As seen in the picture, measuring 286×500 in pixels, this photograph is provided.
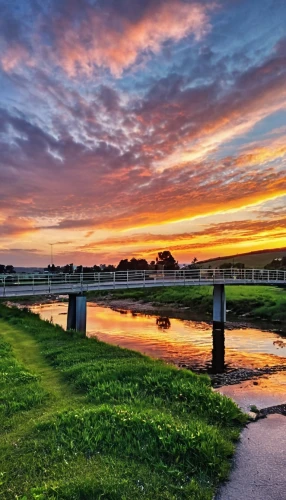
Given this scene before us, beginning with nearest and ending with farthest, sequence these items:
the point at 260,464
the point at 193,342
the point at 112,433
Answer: the point at 260,464
the point at 112,433
the point at 193,342

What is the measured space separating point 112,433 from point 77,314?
995 inches

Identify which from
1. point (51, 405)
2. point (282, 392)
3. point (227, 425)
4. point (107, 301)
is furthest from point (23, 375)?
point (107, 301)

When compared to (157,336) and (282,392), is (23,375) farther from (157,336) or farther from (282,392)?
(157,336)

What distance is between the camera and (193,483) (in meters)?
7.84

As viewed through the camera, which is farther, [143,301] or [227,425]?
[143,301]

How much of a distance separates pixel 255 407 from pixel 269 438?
285 cm

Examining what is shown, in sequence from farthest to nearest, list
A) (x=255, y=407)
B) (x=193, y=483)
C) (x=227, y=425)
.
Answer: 1. (x=255, y=407)
2. (x=227, y=425)
3. (x=193, y=483)

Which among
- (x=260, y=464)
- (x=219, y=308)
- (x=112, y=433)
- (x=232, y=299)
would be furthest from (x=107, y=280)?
(x=260, y=464)

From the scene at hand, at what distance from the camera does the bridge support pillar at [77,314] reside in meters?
34.1

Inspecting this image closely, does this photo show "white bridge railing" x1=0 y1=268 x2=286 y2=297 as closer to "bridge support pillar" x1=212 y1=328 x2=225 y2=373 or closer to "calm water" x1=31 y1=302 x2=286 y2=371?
"calm water" x1=31 y1=302 x2=286 y2=371

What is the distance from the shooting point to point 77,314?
112ft

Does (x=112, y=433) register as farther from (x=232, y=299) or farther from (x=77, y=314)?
(x=232, y=299)

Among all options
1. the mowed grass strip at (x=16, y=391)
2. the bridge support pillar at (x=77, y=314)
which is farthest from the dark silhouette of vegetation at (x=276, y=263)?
the mowed grass strip at (x=16, y=391)

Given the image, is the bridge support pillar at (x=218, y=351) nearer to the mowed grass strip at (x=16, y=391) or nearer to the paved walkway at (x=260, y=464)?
the paved walkway at (x=260, y=464)
